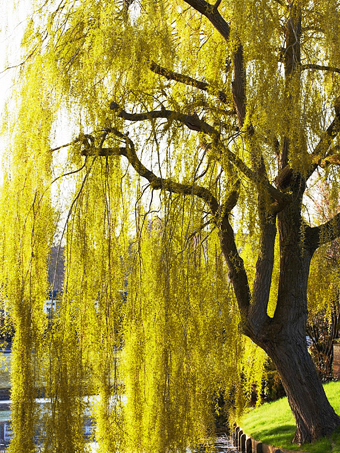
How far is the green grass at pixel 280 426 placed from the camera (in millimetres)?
4070

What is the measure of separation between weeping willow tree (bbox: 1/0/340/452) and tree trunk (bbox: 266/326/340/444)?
0.73 m

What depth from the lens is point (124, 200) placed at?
304 cm

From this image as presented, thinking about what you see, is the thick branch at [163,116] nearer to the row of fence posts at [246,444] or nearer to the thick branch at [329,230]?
the thick branch at [329,230]

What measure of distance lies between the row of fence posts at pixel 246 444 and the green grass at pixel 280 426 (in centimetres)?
5

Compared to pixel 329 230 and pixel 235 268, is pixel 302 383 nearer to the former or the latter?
pixel 235 268

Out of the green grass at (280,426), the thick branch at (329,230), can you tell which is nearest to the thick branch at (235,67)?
the thick branch at (329,230)

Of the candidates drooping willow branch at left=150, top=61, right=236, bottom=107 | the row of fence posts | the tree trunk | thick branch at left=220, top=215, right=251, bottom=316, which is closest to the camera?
drooping willow branch at left=150, top=61, right=236, bottom=107

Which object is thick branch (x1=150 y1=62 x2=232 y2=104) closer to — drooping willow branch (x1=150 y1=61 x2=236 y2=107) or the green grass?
drooping willow branch (x1=150 y1=61 x2=236 y2=107)

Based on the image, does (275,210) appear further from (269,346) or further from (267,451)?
(267,451)

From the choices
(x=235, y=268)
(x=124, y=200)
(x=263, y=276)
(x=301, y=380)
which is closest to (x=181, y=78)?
(x=124, y=200)

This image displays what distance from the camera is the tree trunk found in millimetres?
4035

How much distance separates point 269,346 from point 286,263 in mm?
623

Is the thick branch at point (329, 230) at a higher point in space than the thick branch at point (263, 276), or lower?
higher

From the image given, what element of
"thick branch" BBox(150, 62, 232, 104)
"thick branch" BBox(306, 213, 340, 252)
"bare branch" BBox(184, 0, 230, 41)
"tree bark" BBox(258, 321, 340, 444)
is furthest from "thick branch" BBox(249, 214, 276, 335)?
"bare branch" BBox(184, 0, 230, 41)
